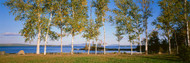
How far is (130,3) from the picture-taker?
38500 millimetres

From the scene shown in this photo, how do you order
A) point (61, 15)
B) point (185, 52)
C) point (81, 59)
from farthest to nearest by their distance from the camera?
point (61, 15), point (81, 59), point (185, 52)

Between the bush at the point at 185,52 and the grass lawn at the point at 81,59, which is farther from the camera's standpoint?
the bush at the point at 185,52

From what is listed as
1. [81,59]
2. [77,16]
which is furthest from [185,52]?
[77,16]

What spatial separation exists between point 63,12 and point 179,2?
24.6 meters

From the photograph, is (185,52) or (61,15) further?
(61,15)

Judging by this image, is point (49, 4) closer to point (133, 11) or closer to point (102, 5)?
point (102, 5)

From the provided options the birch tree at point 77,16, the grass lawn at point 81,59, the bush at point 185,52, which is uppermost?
the birch tree at point 77,16

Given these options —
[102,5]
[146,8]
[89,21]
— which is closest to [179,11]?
[146,8]

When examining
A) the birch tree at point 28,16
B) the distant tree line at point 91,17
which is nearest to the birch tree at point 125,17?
the distant tree line at point 91,17

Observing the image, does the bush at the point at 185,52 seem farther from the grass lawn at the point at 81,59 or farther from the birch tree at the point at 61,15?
the birch tree at the point at 61,15

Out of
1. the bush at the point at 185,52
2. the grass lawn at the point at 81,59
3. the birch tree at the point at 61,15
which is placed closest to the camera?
the grass lawn at the point at 81,59

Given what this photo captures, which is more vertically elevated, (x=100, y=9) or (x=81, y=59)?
(x=100, y=9)

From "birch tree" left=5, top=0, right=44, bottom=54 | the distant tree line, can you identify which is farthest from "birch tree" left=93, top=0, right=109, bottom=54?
"birch tree" left=5, top=0, right=44, bottom=54

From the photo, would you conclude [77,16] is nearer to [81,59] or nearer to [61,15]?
[61,15]
